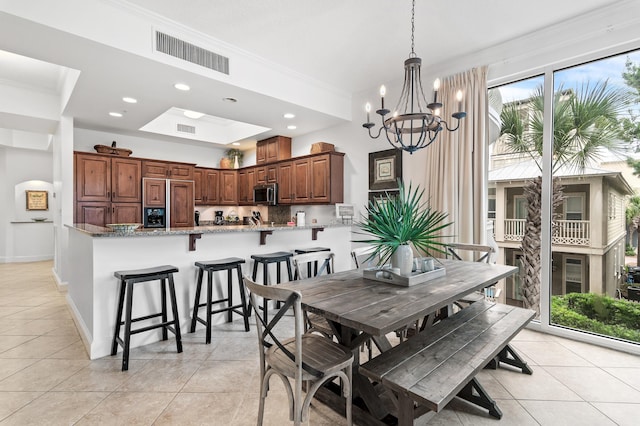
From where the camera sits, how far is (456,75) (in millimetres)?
3881

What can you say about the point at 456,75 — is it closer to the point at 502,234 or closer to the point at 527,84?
the point at 527,84

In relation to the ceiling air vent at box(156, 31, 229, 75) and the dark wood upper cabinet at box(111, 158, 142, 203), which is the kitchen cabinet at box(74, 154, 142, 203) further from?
the ceiling air vent at box(156, 31, 229, 75)

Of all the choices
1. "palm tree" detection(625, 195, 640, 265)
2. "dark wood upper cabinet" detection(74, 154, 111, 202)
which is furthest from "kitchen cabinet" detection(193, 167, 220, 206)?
"palm tree" detection(625, 195, 640, 265)

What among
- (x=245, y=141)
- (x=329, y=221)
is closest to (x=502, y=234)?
(x=329, y=221)

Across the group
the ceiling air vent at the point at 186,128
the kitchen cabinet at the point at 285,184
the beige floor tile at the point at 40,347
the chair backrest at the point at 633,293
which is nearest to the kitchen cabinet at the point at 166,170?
the ceiling air vent at the point at 186,128

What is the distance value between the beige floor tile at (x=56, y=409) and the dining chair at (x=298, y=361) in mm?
1211

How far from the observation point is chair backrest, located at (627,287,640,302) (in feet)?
9.57

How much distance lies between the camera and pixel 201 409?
203 cm

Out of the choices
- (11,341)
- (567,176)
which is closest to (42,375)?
(11,341)

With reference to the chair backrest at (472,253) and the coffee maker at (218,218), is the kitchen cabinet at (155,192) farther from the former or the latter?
the chair backrest at (472,253)

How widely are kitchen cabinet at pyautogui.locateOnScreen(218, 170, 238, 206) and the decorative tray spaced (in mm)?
5589

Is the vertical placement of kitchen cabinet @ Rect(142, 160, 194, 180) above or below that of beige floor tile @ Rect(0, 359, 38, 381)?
above

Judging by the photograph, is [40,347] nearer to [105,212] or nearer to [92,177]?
[105,212]

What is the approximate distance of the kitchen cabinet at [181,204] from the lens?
6.33m
